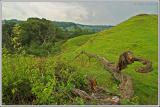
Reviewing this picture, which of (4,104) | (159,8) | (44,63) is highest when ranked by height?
(159,8)

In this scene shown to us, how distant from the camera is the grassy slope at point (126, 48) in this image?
14.1 feet

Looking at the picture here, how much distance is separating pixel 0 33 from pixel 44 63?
0.41 m

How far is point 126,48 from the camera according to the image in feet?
14.2

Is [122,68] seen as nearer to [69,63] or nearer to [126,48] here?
[126,48]

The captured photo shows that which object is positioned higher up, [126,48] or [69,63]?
[126,48]

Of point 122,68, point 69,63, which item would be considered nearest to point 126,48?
point 122,68

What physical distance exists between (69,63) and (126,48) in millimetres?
453

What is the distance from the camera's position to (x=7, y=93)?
430 centimetres

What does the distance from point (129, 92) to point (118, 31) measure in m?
0.48

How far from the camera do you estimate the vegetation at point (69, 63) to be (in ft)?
14.1

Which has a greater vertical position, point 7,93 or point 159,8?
point 159,8

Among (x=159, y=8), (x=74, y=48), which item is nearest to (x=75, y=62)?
(x=74, y=48)

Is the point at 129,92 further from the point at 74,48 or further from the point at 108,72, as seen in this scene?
the point at 74,48

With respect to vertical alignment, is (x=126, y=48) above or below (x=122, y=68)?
above
